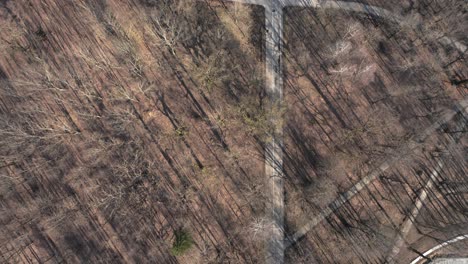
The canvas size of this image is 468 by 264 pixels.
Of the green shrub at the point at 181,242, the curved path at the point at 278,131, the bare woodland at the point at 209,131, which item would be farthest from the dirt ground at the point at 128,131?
the curved path at the point at 278,131

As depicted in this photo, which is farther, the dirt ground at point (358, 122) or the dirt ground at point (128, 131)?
the dirt ground at point (358, 122)

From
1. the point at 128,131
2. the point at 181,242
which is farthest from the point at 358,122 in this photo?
the point at 128,131

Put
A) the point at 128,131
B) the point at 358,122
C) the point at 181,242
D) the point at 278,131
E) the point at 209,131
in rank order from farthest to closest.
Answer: the point at 358,122 < the point at 278,131 < the point at 209,131 < the point at 128,131 < the point at 181,242

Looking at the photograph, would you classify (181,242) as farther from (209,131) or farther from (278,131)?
(278,131)

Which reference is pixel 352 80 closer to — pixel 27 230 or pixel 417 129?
pixel 417 129

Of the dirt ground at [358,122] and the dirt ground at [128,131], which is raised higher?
the dirt ground at [128,131]

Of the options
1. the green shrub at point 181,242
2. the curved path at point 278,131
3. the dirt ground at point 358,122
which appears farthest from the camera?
the dirt ground at point 358,122

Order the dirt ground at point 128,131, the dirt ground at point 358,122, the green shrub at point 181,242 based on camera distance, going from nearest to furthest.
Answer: the green shrub at point 181,242 → the dirt ground at point 128,131 → the dirt ground at point 358,122

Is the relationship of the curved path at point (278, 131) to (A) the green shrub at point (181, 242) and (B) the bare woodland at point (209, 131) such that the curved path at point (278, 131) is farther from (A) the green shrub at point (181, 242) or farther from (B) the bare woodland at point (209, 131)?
(A) the green shrub at point (181, 242)
